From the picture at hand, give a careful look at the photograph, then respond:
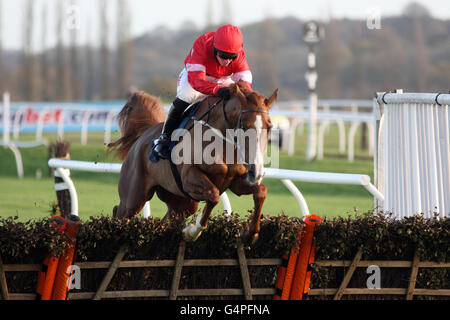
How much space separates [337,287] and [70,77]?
117 feet

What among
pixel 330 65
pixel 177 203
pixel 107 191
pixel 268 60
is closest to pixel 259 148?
pixel 177 203

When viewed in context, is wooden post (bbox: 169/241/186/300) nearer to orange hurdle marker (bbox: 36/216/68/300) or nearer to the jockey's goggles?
orange hurdle marker (bbox: 36/216/68/300)

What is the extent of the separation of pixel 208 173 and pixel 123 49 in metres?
33.9

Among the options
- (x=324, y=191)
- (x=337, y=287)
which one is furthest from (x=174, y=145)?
(x=324, y=191)

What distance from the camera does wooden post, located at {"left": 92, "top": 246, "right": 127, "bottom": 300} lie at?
11.5 ft

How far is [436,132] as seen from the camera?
181 inches

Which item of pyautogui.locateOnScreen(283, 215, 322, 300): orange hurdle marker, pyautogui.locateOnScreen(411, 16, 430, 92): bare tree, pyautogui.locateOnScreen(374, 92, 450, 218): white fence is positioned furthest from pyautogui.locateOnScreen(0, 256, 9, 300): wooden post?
pyautogui.locateOnScreen(411, 16, 430, 92): bare tree

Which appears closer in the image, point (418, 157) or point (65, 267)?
point (65, 267)

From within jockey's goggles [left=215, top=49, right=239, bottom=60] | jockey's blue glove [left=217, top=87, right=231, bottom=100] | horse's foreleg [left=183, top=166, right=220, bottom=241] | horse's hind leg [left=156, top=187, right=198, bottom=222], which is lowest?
horse's hind leg [left=156, top=187, right=198, bottom=222]

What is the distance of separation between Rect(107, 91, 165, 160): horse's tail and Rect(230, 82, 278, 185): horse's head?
182 centimetres

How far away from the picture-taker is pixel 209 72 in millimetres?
4250

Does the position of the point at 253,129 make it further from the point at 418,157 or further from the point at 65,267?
the point at 418,157

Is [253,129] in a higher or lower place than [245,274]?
higher

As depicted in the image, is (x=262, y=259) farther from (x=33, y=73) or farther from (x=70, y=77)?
(x=70, y=77)
